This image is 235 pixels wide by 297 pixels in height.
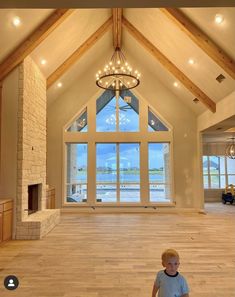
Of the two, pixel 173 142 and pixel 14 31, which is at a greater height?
pixel 14 31

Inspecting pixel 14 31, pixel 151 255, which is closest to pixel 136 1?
pixel 14 31

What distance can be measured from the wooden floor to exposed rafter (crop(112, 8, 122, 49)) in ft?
18.1

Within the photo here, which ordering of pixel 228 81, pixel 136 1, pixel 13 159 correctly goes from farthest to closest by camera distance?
pixel 228 81, pixel 13 159, pixel 136 1

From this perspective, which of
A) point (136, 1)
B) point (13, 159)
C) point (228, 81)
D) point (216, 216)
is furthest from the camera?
point (216, 216)

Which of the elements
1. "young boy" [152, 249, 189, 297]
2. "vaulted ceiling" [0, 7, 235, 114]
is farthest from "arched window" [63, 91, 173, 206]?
"young boy" [152, 249, 189, 297]

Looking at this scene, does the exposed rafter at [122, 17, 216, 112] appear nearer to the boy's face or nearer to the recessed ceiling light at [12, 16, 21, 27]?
the recessed ceiling light at [12, 16, 21, 27]

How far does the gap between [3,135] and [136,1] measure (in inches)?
167

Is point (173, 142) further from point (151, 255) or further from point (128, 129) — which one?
point (151, 255)

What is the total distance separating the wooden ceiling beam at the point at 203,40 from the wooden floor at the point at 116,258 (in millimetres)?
3742

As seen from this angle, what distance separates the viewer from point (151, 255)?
4.34 m

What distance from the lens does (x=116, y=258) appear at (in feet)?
13.8

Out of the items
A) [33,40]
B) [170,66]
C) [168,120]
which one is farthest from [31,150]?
[168,120]

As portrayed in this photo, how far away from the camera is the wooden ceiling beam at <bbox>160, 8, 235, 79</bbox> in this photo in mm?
5418

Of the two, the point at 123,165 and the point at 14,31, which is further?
the point at 123,165
